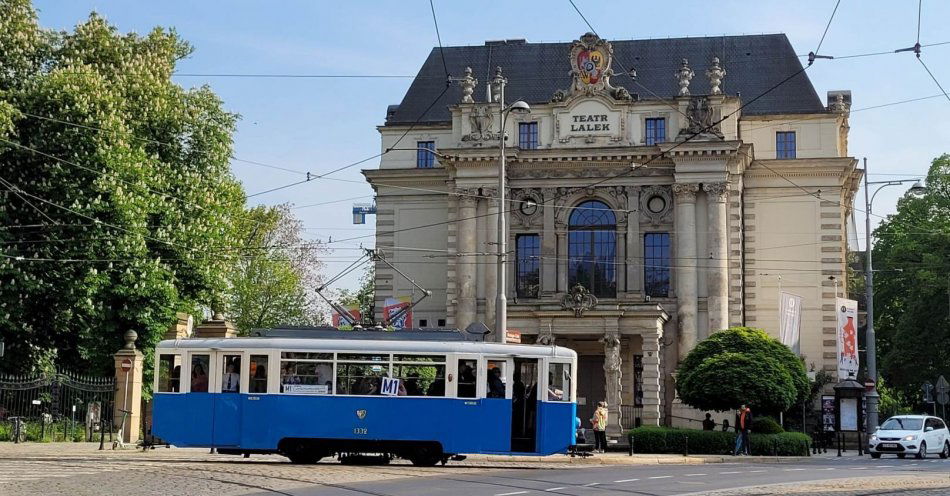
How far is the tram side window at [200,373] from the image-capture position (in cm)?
2748

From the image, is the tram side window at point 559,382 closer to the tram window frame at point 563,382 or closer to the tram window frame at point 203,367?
the tram window frame at point 563,382

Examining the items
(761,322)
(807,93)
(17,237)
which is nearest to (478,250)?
(761,322)

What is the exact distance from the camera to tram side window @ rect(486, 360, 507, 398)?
2738 cm

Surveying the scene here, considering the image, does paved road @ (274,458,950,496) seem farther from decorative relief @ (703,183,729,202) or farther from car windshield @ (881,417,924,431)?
decorative relief @ (703,183,729,202)

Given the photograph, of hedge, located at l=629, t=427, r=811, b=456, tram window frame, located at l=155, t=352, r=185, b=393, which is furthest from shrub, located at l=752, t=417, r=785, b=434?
tram window frame, located at l=155, t=352, r=185, b=393

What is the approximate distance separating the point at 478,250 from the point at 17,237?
1955 centimetres

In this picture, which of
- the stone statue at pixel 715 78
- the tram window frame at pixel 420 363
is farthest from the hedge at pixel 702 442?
the stone statue at pixel 715 78

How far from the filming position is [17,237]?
42.1m

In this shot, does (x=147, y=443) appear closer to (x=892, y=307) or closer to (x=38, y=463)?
(x=38, y=463)

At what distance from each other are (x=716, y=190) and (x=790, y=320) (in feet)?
20.1

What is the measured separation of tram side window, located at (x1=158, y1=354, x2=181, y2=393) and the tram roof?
1.48 ft

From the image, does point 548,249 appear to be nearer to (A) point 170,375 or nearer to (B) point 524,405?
(B) point 524,405

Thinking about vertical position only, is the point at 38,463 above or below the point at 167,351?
below

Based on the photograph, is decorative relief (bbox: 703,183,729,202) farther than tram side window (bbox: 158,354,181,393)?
Yes
